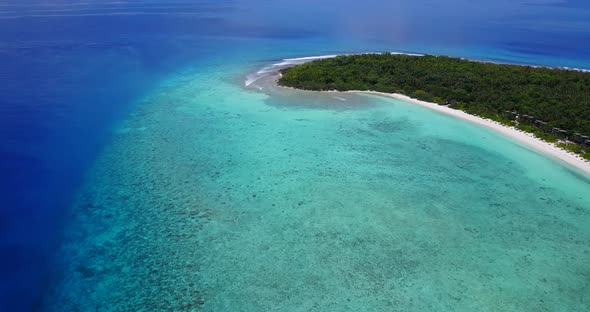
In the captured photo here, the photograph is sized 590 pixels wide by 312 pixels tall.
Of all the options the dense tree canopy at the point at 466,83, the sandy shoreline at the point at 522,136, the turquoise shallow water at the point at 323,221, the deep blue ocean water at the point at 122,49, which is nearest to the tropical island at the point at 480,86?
the dense tree canopy at the point at 466,83

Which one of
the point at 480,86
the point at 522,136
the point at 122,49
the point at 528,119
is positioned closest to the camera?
the point at 522,136

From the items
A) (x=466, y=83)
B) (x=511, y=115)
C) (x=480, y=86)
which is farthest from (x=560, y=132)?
(x=466, y=83)

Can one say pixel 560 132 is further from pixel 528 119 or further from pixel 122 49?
pixel 122 49

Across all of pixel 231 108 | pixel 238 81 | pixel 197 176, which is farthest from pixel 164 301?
pixel 238 81

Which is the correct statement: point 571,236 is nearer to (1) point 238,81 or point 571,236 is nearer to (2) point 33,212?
(2) point 33,212

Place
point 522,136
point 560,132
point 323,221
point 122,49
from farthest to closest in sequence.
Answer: point 122,49, point 522,136, point 560,132, point 323,221

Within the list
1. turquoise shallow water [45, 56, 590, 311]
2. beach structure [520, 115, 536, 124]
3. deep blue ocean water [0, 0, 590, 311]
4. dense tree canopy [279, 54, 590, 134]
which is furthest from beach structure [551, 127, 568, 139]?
deep blue ocean water [0, 0, 590, 311]

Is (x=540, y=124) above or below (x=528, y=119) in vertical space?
below

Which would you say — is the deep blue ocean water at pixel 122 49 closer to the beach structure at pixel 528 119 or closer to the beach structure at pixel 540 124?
the beach structure at pixel 528 119
